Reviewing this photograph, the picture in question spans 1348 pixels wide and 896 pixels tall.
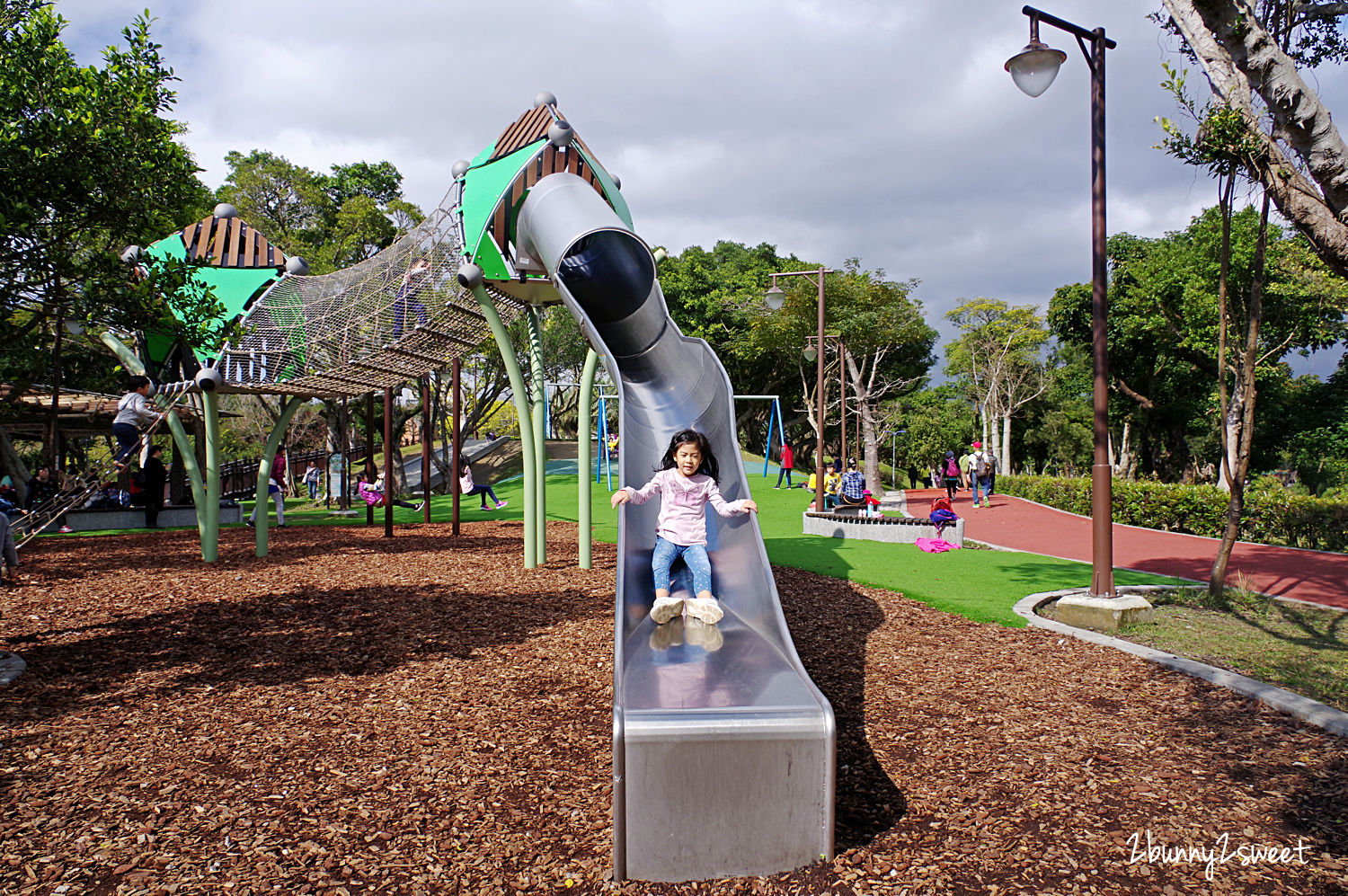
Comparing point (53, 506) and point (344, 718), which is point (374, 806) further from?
point (53, 506)

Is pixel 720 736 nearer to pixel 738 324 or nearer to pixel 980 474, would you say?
pixel 980 474

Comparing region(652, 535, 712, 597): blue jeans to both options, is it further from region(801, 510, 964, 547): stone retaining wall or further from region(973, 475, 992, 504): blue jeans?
region(973, 475, 992, 504): blue jeans

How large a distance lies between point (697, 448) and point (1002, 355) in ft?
118

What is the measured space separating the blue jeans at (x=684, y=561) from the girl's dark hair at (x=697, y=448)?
650 millimetres

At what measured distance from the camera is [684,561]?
18.4ft

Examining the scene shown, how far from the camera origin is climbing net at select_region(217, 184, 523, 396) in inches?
387

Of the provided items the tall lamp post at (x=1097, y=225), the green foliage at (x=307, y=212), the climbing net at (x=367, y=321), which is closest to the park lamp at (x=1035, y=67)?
the tall lamp post at (x=1097, y=225)

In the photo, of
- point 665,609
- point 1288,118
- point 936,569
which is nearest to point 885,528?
point 936,569

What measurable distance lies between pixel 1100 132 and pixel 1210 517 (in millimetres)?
12966

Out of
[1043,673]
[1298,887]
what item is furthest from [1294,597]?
[1298,887]

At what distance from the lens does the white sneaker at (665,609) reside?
15.5 feet

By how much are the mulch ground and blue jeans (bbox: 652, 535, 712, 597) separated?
2.96ft

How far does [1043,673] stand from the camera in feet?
18.4

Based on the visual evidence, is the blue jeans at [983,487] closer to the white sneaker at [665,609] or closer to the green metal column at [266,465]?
the green metal column at [266,465]
